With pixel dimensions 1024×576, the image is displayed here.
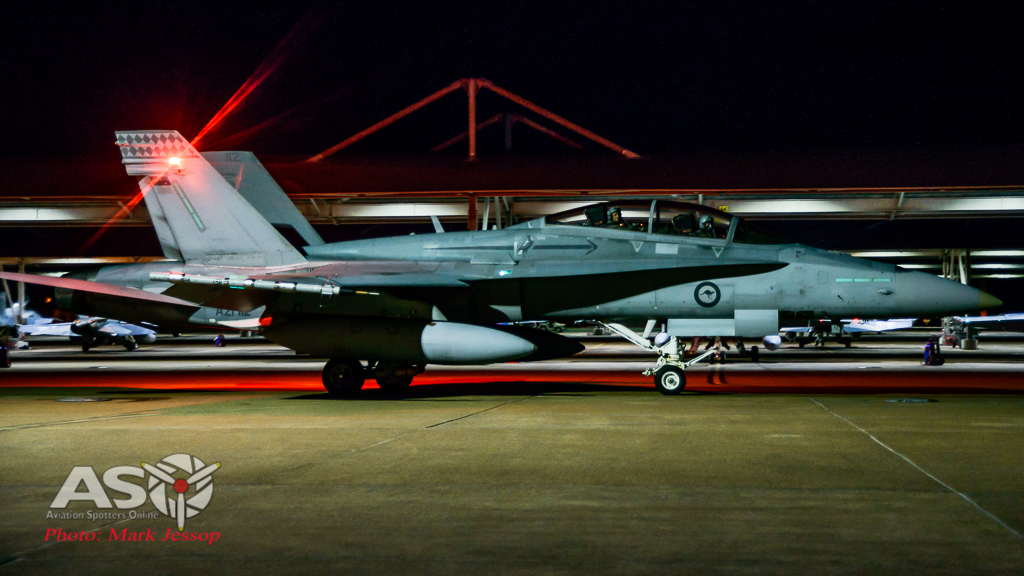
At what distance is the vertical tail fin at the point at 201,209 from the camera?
13.9 m

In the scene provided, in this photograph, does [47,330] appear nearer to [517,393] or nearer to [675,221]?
[517,393]

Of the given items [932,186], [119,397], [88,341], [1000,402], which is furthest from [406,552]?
[88,341]

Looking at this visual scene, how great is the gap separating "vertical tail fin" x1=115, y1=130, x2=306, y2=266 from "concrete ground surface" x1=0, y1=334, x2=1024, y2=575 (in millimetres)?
3465

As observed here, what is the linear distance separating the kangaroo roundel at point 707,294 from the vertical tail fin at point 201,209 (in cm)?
706

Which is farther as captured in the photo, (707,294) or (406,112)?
(406,112)

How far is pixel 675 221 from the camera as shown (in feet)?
40.4

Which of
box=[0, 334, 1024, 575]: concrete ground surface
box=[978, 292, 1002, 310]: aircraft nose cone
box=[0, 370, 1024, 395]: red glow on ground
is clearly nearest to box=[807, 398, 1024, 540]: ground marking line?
box=[0, 334, 1024, 575]: concrete ground surface

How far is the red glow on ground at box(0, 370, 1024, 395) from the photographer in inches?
561

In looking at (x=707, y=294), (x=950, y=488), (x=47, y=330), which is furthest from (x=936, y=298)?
(x=47, y=330)

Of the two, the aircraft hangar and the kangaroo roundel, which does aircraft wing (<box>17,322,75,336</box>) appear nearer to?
the aircraft hangar

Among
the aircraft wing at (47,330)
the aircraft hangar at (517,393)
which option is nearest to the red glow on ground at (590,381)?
the aircraft hangar at (517,393)

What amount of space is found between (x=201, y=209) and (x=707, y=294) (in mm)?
9040

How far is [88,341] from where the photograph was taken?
38.1m

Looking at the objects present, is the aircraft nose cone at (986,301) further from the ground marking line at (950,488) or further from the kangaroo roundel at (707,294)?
the ground marking line at (950,488)
